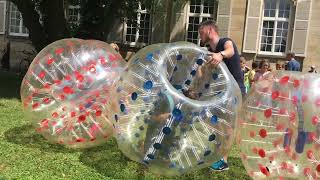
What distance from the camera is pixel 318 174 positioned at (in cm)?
455

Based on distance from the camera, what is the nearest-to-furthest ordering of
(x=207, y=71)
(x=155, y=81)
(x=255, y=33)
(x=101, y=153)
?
(x=155, y=81), (x=207, y=71), (x=101, y=153), (x=255, y=33)

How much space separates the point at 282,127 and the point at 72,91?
8.60ft

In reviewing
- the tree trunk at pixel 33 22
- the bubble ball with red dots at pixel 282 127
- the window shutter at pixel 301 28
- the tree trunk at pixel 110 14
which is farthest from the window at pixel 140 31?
the bubble ball with red dots at pixel 282 127

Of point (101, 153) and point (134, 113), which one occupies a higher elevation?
point (134, 113)

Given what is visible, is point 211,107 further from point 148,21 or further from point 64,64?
point 148,21

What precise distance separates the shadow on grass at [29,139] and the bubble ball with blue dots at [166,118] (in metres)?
1.80

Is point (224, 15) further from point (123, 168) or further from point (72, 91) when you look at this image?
point (123, 168)

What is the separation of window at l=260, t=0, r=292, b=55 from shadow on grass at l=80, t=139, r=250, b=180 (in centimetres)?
1266

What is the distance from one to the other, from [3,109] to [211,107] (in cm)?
596

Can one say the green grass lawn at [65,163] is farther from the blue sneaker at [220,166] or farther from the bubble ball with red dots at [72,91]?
the bubble ball with red dots at [72,91]

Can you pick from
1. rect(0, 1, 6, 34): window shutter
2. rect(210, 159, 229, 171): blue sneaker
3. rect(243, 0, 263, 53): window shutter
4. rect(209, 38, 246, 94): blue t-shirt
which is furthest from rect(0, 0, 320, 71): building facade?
rect(210, 159, 229, 171): blue sneaker

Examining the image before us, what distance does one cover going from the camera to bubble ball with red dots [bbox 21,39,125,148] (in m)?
6.03

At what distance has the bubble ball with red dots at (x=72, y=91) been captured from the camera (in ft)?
19.8

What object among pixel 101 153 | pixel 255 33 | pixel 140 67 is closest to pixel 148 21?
pixel 255 33
